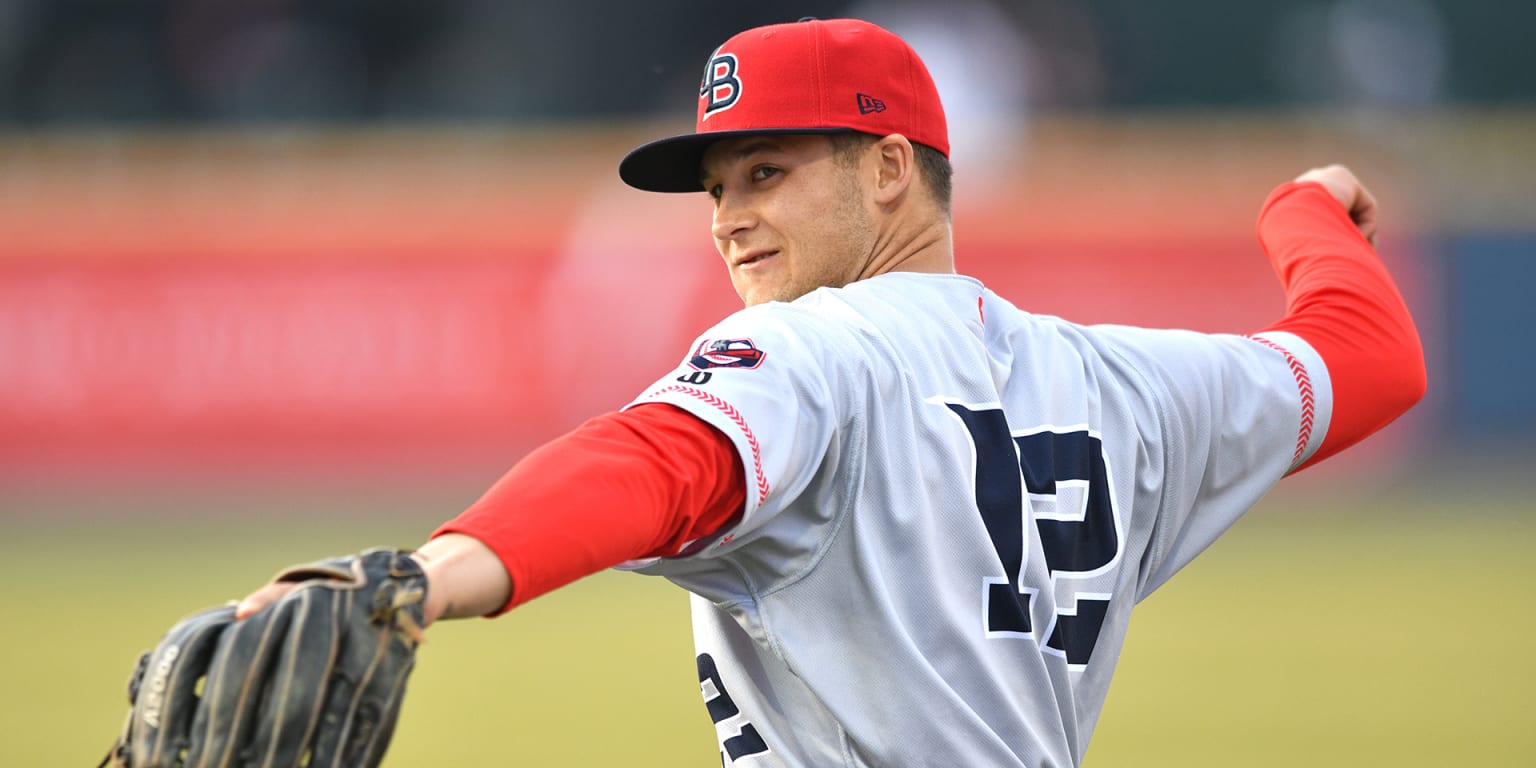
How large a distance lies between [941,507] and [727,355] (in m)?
0.36

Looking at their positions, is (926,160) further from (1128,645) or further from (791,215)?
(1128,645)

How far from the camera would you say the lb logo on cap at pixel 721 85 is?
2.14 metres

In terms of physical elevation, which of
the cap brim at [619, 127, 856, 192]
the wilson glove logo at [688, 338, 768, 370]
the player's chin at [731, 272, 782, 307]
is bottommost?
the wilson glove logo at [688, 338, 768, 370]

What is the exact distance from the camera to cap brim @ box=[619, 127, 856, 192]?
83.6 inches

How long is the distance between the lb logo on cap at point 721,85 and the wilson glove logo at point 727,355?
22.1 inches

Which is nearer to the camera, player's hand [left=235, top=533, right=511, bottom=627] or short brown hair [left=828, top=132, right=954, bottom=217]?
player's hand [left=235, top=533, right=511, bottom=627]

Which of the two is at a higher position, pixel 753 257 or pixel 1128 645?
pixel 753 257

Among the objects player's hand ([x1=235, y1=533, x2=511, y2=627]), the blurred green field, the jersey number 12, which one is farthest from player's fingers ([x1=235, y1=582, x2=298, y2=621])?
the blurred green field

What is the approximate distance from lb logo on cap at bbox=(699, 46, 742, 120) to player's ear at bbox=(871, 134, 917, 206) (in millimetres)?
208

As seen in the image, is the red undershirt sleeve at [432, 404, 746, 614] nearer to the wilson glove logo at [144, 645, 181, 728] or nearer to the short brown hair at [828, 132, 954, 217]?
the wilson glove logo at [144, 645, 181, 728]

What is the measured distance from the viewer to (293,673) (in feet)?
4.42

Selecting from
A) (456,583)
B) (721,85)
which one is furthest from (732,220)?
(456,583)

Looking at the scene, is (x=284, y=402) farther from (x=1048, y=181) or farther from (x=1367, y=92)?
(x=1367, y=92)

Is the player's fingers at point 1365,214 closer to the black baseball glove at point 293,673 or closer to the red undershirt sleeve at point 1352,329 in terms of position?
the red undershirt sleeve at point 1352,329
